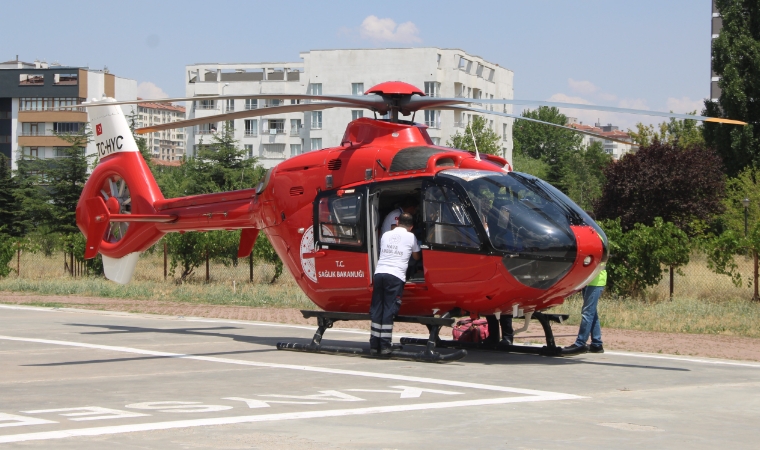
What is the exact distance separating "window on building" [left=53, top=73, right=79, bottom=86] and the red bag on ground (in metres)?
95.2

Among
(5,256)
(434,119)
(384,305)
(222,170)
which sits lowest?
(384,305)

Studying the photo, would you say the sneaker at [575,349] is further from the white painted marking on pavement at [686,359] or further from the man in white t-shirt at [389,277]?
the man in white t-shirt at [389,277]

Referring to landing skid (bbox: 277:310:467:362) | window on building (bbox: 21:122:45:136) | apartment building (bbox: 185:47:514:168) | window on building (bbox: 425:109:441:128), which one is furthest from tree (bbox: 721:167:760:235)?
window on building (bbox: 21:122:45:136)

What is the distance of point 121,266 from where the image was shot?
56.4 feet

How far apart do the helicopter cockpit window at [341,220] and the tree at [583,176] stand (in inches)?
1765

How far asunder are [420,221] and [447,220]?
54 cm

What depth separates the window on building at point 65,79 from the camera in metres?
101

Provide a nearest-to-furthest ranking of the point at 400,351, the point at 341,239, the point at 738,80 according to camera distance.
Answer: the point at 400,351 → the point at 341,239 → the point at 738,80

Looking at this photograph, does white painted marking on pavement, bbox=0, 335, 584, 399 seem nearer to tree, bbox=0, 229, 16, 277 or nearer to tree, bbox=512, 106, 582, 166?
tree, bbox=0, 229, 16, 277

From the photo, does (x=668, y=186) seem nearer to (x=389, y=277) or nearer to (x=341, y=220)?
(x=341, y=220)

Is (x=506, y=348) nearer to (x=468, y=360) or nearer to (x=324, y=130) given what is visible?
(x=468, y=360)

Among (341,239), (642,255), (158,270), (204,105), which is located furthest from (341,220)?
(204,105)

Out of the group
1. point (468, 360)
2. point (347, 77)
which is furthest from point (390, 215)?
point (347, 77)

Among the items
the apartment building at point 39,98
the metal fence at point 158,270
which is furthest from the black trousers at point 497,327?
the apartment building at point 39,98
